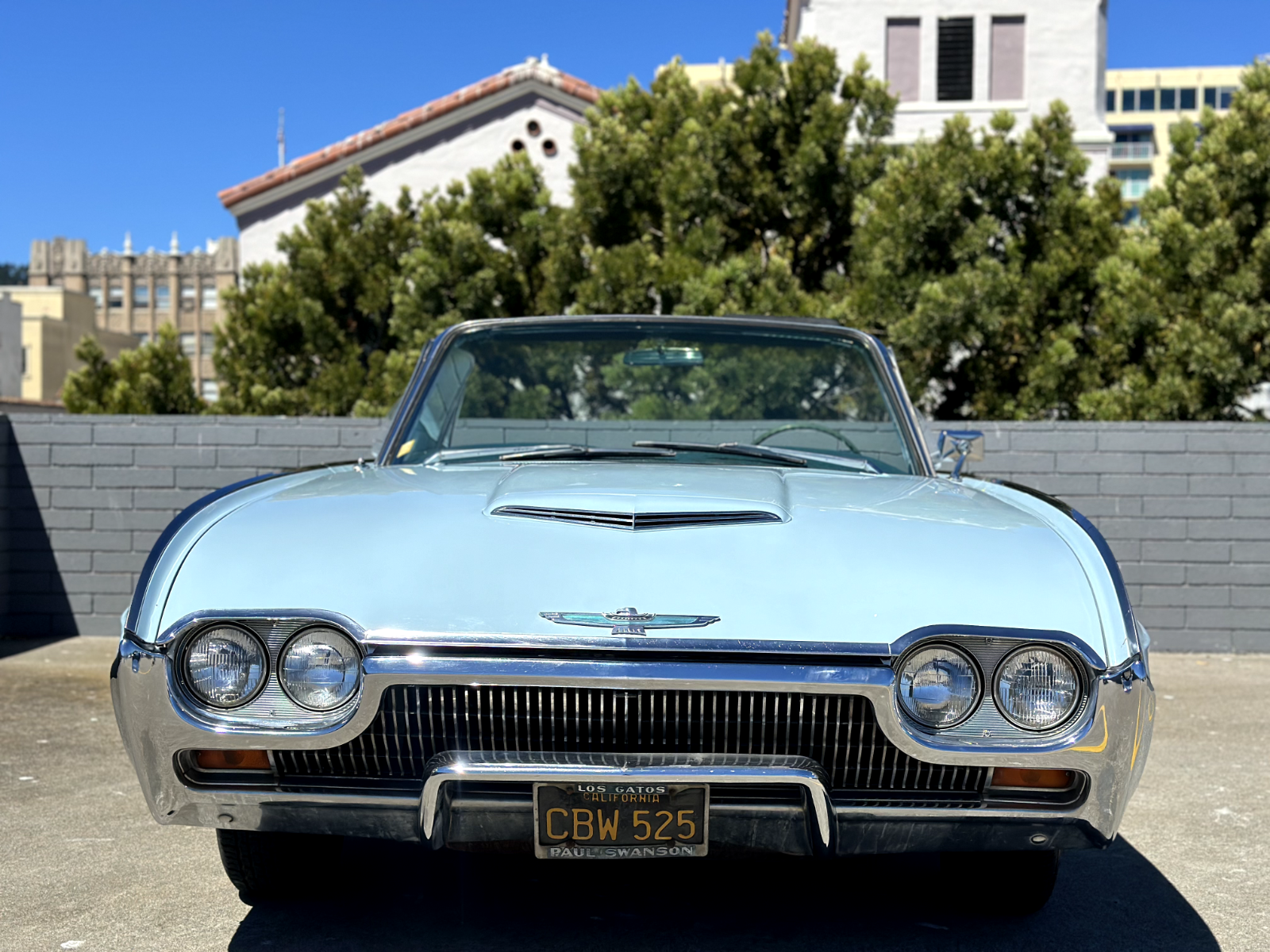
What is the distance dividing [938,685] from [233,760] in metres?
1.32

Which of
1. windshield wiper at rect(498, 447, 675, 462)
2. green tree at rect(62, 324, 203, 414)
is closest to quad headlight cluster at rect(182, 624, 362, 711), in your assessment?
windshield wiper at rect(498, 447, 675, 462)

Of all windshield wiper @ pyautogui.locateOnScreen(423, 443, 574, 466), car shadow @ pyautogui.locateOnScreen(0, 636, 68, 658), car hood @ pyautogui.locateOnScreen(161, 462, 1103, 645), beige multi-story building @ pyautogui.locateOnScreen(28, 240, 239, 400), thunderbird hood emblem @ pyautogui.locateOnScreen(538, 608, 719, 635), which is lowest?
car shadow @ pyautogui.locateOnScreen(0, 636, 68, 658)

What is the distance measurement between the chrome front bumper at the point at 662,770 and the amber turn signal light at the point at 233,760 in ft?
0.13

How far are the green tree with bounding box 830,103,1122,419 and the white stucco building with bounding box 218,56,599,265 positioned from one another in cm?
1272

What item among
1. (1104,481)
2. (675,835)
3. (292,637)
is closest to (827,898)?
(675,835)

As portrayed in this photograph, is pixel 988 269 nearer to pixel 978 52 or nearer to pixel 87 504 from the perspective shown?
pixel 87 504

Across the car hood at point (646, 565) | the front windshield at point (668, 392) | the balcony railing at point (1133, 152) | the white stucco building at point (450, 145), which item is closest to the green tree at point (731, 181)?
the front windshield at point (668, 392)

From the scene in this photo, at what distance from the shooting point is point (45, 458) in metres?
7.85

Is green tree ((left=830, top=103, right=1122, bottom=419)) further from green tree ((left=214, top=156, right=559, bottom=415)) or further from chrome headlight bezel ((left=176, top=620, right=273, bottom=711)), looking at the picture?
chrome headlight bezel ((left=176, top=620, right=273, bottom=711))

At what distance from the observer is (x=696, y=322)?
410 centimetres

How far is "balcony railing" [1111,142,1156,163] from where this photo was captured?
85312 mm

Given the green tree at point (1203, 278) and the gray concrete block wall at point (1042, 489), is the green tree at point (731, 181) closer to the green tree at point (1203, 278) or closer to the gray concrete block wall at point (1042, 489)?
the green tree at point (1203, 278)

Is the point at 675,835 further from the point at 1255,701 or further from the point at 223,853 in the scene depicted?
the point at 1255,701

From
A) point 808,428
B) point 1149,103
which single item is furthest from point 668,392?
point 1149,103
